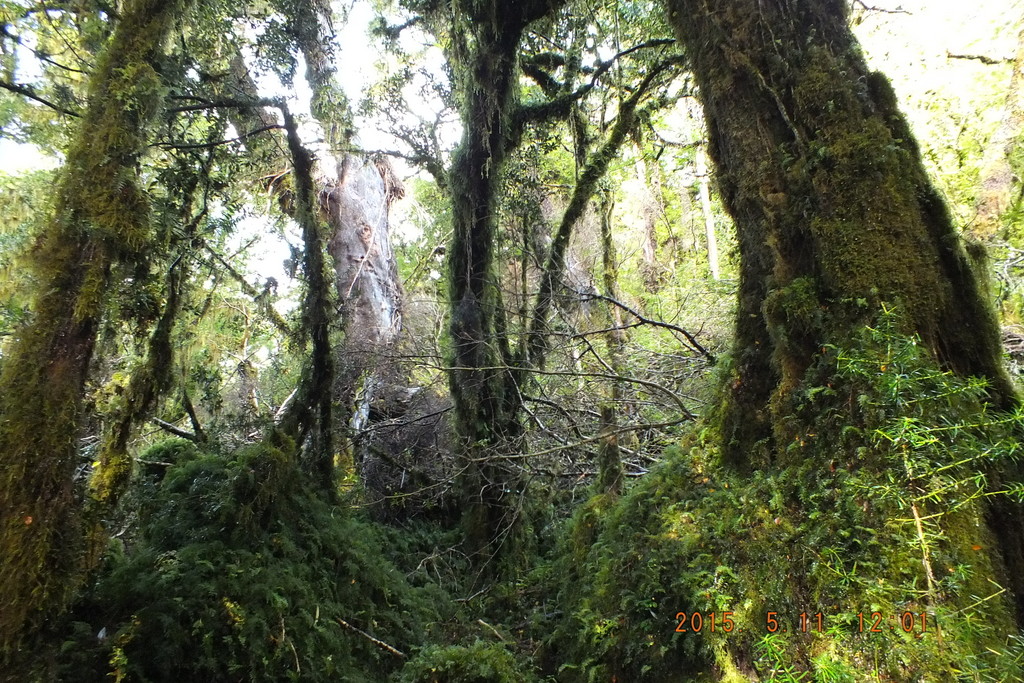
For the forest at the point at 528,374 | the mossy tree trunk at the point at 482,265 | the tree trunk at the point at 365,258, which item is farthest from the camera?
the tree trunk at the point at 365,258

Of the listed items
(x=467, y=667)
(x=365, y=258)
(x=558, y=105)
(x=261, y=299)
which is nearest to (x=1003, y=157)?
(x=558, y=105)

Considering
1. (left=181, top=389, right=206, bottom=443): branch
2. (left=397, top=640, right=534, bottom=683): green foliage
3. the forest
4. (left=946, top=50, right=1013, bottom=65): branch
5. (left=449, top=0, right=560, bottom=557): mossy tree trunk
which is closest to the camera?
the forest

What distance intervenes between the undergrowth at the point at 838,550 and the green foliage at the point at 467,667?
0.48 meters

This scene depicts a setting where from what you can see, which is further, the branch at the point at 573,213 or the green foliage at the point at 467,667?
the branch at the point at 573,213

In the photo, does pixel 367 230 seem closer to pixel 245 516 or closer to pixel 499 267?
pixel 499 267

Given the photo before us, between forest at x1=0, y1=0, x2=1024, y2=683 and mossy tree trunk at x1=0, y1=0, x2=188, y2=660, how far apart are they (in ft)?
0.05

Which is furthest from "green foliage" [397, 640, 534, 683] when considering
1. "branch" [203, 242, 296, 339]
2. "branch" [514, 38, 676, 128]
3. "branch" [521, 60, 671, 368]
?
"branch" [514, 38, 676, 128]

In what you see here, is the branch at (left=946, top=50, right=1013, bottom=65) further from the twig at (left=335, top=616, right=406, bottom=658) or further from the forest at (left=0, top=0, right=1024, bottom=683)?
the twig at (left=335, top=616, right=406, bottom=658)

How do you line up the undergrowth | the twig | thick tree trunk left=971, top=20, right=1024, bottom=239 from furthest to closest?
thick tree trunk left=971, top=20, right=1024, bottom=239, the twig, the undergrowth

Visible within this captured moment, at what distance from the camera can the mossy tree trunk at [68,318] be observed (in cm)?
245

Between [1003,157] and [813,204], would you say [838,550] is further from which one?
→ [1003,157]

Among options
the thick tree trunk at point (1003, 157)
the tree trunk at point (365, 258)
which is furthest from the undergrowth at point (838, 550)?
the tree trunk at point (365, 258)

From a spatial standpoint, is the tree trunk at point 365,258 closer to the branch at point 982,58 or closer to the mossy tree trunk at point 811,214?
the mossy tree trunk at point 811,214

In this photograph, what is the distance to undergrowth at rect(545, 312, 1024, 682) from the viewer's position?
1.74m
